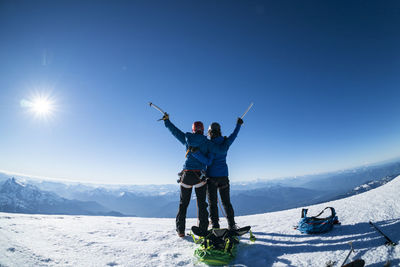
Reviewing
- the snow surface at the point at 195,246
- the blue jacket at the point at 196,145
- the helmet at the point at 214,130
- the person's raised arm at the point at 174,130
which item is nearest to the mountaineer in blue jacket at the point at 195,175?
the blue jacket at the point at 196,145

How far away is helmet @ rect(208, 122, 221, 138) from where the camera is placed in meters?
5.89

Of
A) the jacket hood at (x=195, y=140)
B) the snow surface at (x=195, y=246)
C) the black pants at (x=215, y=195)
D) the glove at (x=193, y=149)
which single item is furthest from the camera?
the black pants at (x=215, y=195)

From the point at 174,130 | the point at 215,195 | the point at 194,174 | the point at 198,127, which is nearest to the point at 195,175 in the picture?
the point at 194,174

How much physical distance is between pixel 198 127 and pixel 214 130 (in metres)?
0.58

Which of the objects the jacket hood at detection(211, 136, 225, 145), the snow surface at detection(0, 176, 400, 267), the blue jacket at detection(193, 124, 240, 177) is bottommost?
the snow surface at detection(0, 176, 400, 267)

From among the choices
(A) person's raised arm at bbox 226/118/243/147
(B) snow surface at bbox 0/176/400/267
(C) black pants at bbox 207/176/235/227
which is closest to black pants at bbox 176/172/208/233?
(C) black pants at bbox 207/176/235/227

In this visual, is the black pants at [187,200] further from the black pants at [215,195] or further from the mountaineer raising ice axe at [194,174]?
the black pants at [215,195]

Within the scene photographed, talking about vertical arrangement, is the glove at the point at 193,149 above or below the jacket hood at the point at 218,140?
below

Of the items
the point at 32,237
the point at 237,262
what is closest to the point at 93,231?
the point at 32,237

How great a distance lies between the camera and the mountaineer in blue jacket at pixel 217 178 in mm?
5480

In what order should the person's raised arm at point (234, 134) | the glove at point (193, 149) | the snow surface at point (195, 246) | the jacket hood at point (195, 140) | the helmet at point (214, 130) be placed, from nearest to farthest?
the snow surface at point (195, 246), the glove at point (193, 149), the jacket hood at point (195, 140), the person's raised arm at point (234, 134), the helmet at point (214, 130)

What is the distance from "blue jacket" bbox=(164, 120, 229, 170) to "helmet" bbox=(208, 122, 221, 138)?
41 centimetres

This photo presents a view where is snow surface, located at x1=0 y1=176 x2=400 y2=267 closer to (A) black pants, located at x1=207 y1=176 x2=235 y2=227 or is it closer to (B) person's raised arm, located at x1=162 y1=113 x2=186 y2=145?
(A) black pants, located at x1=207 y1=176 x2=235 y2=227

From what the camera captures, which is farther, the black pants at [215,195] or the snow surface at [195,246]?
the black pants at [215,195]
